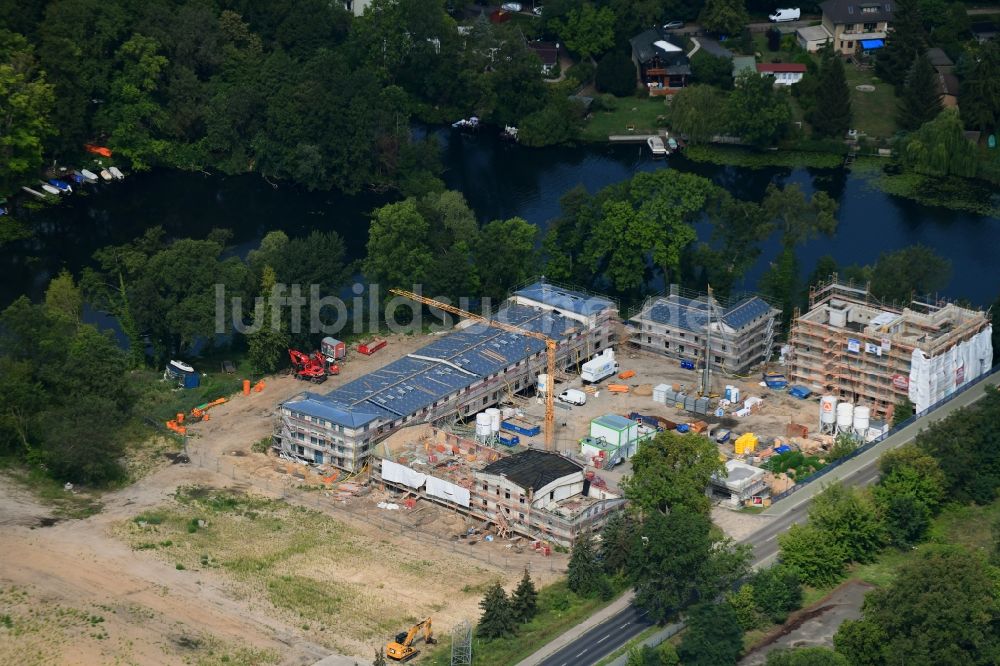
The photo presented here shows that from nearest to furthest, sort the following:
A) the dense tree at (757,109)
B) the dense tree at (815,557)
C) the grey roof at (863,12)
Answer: the dense tree at (815,557), the dense tree at (757,109), the grey roof at (863,12)

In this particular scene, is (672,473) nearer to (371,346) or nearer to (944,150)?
(371,346)

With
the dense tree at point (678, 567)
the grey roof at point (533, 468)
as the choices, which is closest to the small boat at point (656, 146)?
the grey roof at point (533, 468)

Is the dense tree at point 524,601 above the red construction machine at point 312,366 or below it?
below

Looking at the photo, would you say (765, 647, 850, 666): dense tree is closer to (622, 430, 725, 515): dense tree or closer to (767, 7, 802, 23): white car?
(622, 430, 725, 515): dense tree

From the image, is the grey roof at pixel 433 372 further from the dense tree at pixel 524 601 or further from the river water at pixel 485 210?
the river water at pixel 485 210

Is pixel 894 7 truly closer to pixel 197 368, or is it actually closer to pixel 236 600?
pixel 197 368

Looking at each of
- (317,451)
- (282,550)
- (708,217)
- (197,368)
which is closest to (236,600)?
(282,550)

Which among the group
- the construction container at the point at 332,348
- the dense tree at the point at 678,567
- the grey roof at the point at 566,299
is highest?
the grey roof at the point at 566,299
